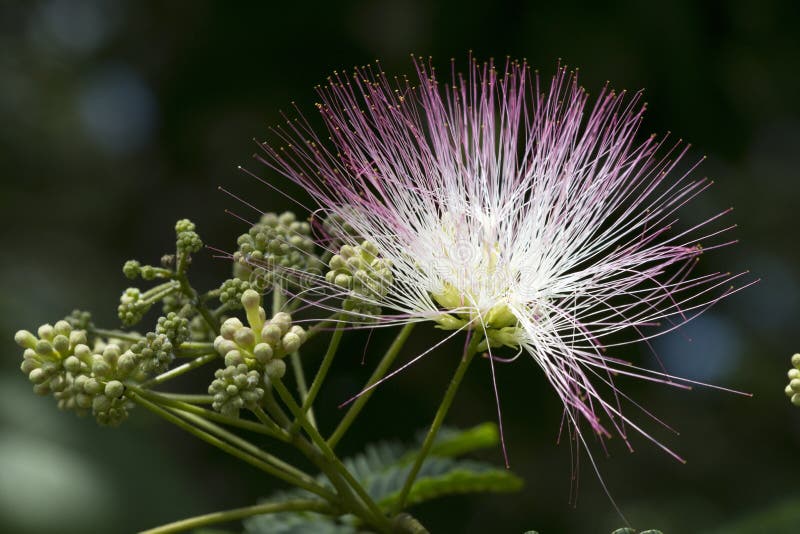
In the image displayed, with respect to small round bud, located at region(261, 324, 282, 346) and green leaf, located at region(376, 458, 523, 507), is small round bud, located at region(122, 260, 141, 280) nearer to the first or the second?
small round bud, located at region(261, 324, 282, 346)

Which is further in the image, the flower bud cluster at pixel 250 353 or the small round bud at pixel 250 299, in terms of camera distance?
the small round bud at pixel 250 299

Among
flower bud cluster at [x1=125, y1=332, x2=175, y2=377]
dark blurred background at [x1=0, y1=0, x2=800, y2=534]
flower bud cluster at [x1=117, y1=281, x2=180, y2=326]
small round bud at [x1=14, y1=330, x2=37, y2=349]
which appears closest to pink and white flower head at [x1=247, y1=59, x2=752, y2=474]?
flower bud cluster at [x1=117, y1=281, x2=180, y2=326]

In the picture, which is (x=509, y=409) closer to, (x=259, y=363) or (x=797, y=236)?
(x=797, y=236)

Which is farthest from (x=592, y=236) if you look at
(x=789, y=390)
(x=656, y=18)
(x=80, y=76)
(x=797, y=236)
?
(x=80, y=76)

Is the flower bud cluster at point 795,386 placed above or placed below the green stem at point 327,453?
below

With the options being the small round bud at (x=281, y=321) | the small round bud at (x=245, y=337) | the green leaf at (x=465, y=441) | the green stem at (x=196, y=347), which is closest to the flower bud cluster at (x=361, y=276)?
the small round bud at (x=281, y=321)

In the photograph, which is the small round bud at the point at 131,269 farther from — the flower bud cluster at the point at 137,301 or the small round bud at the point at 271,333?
the small round bud at the point at 271,333

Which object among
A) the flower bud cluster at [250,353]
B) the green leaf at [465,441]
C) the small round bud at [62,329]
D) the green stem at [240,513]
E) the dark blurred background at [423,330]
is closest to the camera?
the flower bud cluster at [250,353]
